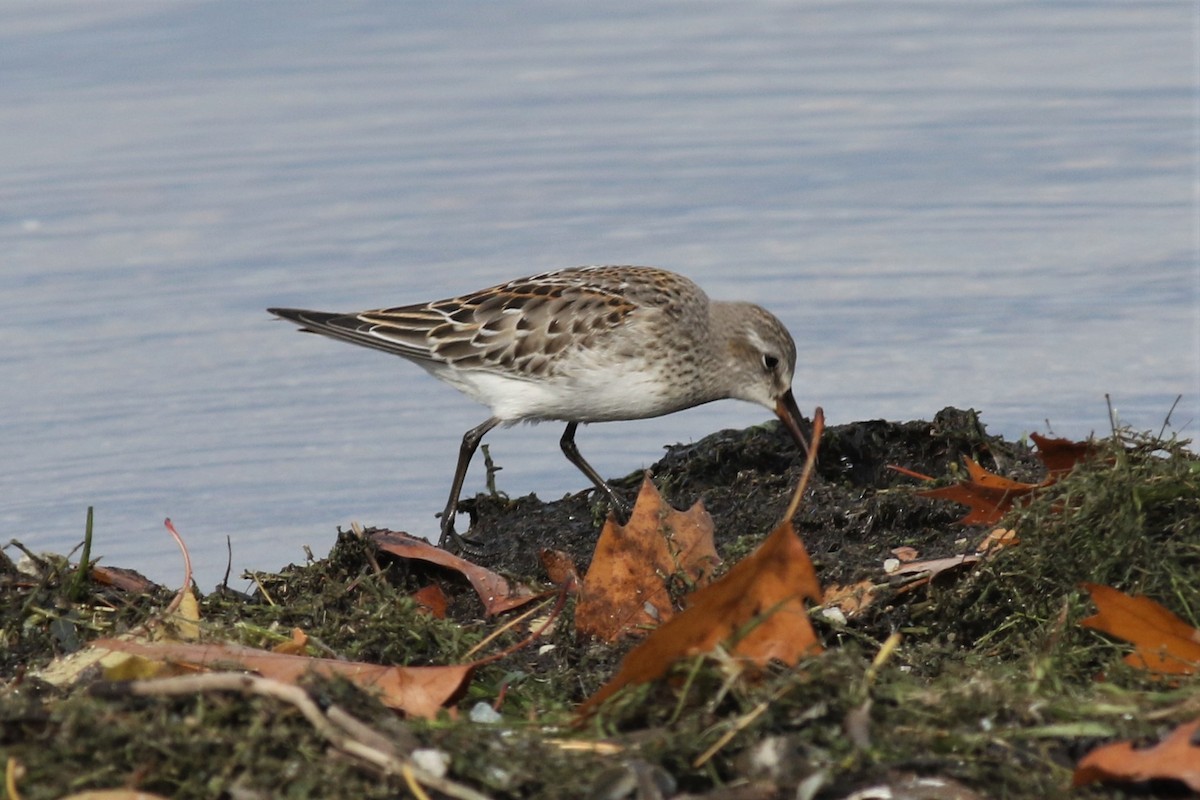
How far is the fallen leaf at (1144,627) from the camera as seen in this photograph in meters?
4.38

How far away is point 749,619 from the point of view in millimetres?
4047

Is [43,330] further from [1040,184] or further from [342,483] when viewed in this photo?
[1040,184]

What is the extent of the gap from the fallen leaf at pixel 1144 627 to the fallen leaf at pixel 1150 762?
755mm

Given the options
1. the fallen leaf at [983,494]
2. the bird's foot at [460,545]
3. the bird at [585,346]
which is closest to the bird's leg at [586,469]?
the bird at [585,346]

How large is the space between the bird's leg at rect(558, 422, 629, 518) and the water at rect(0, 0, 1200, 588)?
342 millimetres

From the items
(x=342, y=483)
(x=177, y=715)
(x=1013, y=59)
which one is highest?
(x=1013, y=59)

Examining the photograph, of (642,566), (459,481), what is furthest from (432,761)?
(459,481)

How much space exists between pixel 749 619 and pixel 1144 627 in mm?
1072

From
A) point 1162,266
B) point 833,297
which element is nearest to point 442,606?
point 833,297

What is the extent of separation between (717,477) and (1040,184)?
17.8ft

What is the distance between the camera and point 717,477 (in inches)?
278

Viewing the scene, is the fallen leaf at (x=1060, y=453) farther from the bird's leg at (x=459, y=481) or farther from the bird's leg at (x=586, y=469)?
the bird's leg at (x=459, y=481)

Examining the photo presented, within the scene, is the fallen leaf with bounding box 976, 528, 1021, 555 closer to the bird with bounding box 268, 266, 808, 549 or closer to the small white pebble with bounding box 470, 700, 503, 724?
the small white pebble with bounding box 470, 700, 503, 724

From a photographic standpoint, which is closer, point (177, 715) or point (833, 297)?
point (177, 715)
